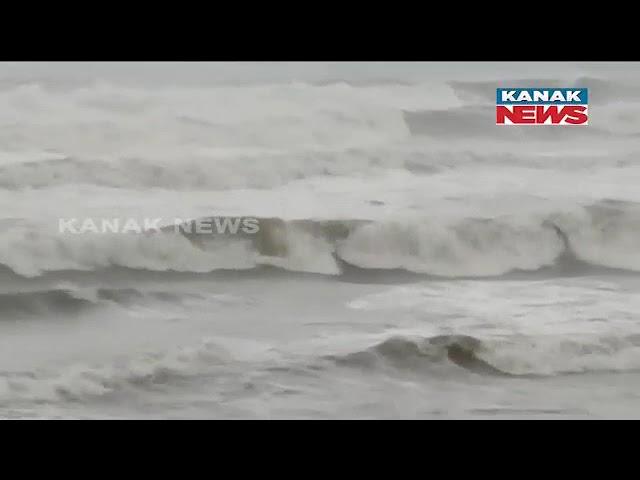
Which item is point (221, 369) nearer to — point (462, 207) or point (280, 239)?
point (280, 239)

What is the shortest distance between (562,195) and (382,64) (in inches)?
26.0

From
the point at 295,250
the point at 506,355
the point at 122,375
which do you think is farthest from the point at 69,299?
the point at 506,355

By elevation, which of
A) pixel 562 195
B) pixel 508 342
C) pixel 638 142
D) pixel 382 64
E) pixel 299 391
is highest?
pixel 382 64

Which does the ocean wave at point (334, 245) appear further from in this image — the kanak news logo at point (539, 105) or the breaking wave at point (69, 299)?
the kanak news logo at point (539, 105)

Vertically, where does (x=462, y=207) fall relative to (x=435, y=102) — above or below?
below

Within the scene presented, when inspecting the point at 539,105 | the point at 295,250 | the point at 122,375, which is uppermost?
the point at 539,105

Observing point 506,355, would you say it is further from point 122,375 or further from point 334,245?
point 122,375

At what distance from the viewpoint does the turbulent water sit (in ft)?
7.64

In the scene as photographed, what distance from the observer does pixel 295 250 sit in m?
2.34

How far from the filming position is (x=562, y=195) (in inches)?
92.0

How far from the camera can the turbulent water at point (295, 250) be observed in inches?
91.7

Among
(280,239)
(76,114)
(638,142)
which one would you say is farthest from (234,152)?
(638,142)

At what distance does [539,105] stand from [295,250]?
84 centimetres

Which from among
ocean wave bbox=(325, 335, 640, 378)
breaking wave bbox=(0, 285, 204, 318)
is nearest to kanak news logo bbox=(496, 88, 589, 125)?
ocean wave bbox=(325, 335, 640, 378)
